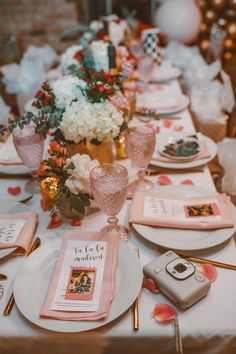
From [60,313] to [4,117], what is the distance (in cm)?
142

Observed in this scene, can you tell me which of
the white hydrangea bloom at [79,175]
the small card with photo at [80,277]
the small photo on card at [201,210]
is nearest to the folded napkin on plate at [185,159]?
the small photo on card at [201,210]

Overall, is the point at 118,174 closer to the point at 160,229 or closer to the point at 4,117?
the point at 160,229

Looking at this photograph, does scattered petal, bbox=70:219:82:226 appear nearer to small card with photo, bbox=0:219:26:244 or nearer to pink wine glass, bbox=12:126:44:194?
small card with photo, bbox=0:219:26:244

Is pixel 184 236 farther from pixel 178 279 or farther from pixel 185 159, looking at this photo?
pixel 185 159

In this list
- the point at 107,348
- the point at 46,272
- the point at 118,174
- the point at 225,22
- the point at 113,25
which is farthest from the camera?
the point at 225,22

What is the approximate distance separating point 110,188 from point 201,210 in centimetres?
32

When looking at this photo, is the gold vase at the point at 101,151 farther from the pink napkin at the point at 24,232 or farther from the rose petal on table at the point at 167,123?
the rose petal on table at the point at 167,123

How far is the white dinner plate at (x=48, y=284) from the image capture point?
31.8 inches

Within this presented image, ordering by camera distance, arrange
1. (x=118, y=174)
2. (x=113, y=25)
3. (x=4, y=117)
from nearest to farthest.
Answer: (x=118, y=174), (x=4, y=117), (x=113, y=25)

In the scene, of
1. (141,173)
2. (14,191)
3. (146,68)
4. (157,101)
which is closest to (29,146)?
(14,191)

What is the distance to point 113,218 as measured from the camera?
3.58 ft

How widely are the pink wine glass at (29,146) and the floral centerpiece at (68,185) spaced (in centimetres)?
16

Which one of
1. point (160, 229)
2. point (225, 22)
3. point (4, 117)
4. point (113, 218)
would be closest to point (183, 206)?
point (160, 229)

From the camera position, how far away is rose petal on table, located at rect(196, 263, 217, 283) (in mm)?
923
